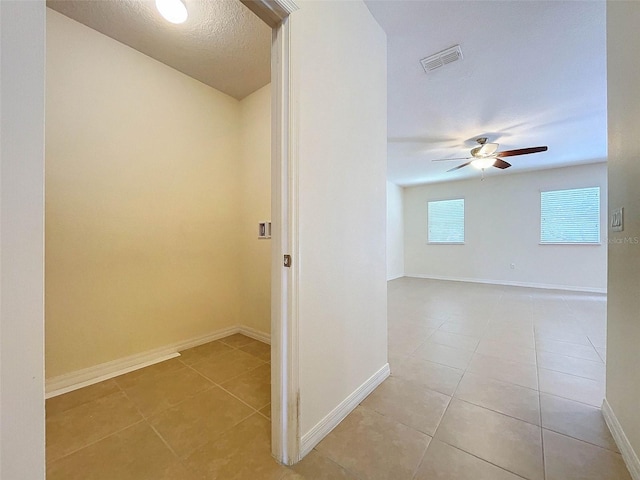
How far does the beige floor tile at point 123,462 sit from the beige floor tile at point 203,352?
843 mm

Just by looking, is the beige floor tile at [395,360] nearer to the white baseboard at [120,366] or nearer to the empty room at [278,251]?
the empty room at [278,251]

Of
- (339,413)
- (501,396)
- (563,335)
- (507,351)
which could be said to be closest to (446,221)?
(563,335)

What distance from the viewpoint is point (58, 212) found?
1.73 m

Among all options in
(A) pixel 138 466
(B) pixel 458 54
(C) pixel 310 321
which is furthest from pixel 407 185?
(A) pixel 138 466

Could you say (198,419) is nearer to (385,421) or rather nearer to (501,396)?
(385,421)

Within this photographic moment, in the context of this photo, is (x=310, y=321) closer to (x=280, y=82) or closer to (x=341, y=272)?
(x=341, y=272)

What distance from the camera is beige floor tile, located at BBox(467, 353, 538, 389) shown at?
1.80 meters

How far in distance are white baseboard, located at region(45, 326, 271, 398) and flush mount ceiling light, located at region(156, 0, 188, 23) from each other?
2.52 metres

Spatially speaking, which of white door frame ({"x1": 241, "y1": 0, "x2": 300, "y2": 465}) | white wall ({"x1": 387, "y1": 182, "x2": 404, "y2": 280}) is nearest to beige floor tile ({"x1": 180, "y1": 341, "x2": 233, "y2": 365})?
white door frame ({"x1": 241, "y1": 0, "x2": 300, "y2": 465})

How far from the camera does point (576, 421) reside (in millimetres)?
1386

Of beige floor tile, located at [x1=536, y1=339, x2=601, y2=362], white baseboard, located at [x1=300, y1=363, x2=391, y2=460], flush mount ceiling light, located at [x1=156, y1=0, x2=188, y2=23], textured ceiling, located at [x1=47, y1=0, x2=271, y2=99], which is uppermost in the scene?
textured ceiling, located at [x1=47, y1=0, x2=271, y2=99]

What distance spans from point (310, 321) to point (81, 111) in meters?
2.22

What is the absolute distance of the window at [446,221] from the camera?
6246mm

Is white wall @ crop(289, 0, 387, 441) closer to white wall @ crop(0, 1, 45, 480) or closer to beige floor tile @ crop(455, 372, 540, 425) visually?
beige floor tile @ crop(455, 372, 540, 425)
